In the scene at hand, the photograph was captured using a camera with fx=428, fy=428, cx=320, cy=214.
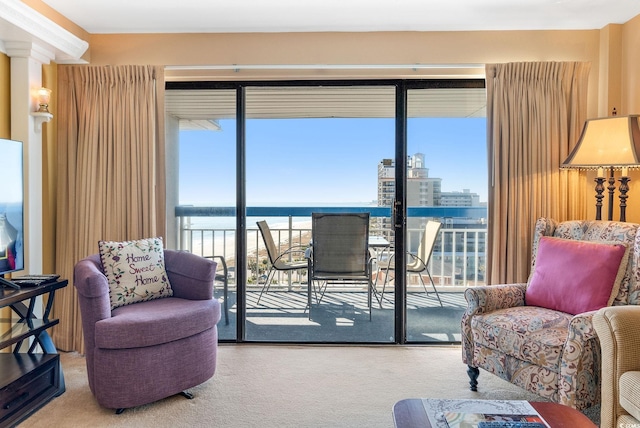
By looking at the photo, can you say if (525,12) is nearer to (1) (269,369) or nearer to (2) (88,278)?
(1) (269,369)

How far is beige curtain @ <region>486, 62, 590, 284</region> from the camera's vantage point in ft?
10.0

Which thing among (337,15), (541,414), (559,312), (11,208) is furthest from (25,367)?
(559,312)

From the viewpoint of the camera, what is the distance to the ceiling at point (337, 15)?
2752 mm

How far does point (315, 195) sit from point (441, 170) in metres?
1.38

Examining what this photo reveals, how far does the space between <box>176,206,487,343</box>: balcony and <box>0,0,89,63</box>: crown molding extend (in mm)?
1334

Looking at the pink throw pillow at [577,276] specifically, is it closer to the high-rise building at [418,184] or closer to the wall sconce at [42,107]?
the high-rise building at [418,184]

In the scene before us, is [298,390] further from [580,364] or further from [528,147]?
[528,147]

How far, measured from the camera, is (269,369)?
9.32 feet

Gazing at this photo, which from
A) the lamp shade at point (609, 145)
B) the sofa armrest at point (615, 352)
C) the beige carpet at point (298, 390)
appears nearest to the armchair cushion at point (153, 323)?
the beige carpet at point (298, 390)

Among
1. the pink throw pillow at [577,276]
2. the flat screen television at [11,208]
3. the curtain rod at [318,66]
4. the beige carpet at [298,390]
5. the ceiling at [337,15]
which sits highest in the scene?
the ceiling at [337,15]

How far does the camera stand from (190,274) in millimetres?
2727

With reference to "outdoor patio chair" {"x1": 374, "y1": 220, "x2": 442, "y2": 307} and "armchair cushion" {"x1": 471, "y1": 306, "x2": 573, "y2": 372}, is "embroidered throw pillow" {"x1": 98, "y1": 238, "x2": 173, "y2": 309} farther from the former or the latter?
"armchair cushion" {"x1": 471, "y1": 306, "x2": 573, "y2": 372}

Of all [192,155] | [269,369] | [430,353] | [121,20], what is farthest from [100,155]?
[430,353]

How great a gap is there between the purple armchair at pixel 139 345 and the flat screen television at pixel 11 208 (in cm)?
40
